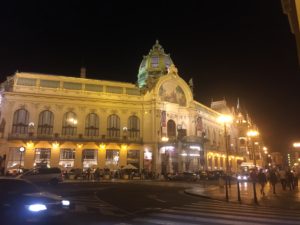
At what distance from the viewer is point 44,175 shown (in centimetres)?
2964

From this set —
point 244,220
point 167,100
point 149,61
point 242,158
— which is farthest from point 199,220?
point 242,158

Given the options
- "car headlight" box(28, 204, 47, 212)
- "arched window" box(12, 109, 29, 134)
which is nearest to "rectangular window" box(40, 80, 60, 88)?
"arched window" box(12, 109, 29, 134)

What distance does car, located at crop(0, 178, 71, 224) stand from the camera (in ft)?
24.0

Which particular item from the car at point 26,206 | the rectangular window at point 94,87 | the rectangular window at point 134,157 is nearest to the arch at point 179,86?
the rectangular window at point 94,87

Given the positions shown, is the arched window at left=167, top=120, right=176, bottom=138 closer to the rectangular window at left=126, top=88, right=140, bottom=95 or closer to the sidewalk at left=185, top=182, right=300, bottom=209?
the rectangular window at left=126, top=88, right=140, bottom=95

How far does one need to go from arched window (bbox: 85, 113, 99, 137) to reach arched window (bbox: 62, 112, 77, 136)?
2.19 metres

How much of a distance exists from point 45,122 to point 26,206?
150ft

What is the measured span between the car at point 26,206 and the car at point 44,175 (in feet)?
71.6

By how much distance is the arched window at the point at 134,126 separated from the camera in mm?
56938

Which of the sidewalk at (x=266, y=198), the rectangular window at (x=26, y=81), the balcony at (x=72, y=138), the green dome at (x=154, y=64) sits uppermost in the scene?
the green dome at (x=154, y=64)

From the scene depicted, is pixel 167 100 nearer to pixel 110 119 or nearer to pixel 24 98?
pixel 110 119

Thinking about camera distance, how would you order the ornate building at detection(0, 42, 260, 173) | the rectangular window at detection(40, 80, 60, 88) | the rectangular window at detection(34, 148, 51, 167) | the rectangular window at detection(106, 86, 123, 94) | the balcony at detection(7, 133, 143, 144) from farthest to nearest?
the rectangular window at detection(106, 86, 123, 94) → the rectangular window at detection(40, 80, 60, 88) → the ornate building at detection(0, 42, 260, 173) → the rectangular window at detection(34, 148, 51, 167) → the balcony at detection(7, 133, 143, 144)

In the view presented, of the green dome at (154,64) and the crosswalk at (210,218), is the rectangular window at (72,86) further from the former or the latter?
the crosswalk at (210,218)

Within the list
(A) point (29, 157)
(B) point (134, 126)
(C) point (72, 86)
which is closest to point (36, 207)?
(A) point (29, 157)
